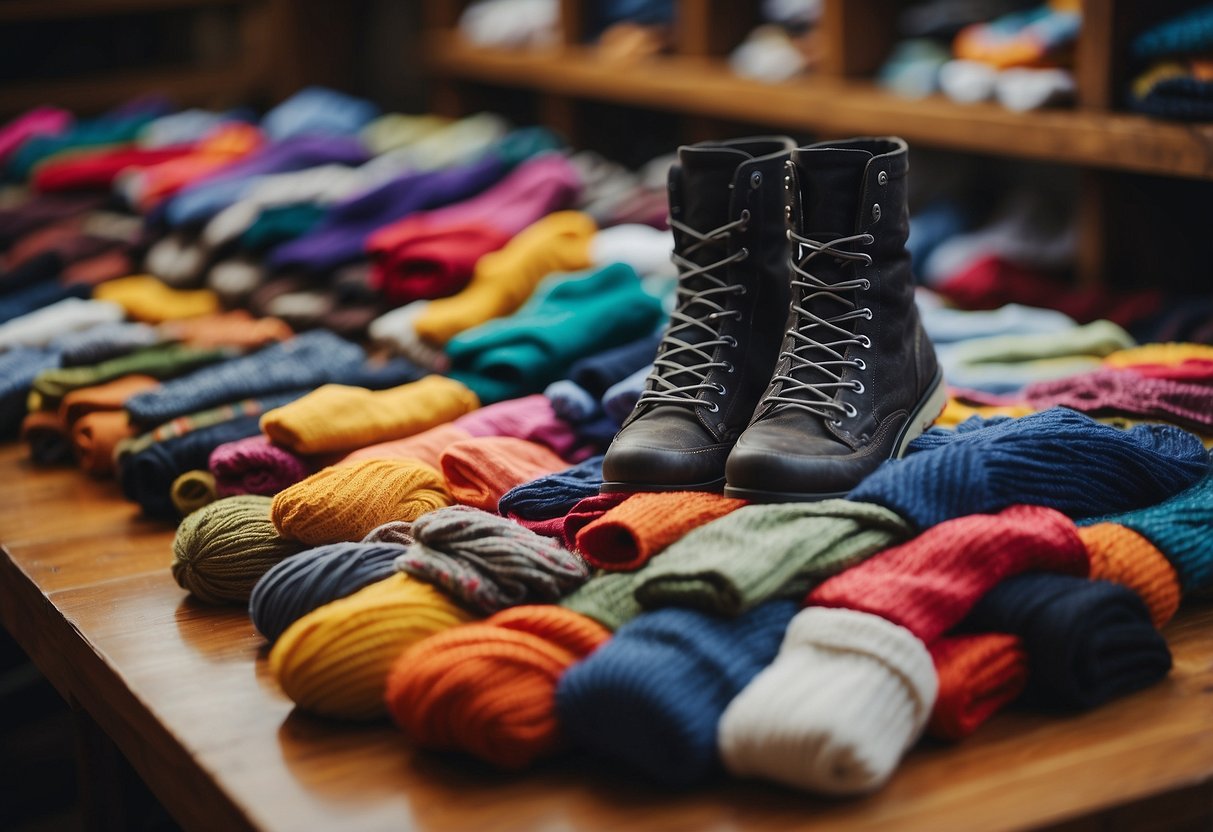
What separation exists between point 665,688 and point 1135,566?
1.23ft

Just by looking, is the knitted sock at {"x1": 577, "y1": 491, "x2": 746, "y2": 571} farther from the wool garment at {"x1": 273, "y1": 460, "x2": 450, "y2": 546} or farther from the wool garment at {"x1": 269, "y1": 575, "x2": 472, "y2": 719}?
the wool garment at {"x1": 273, "y1": 460, "x2": 450, "y2": 546}

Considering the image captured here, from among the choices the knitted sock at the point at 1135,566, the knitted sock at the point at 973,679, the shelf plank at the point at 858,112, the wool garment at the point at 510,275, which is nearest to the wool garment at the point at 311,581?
the knitted sock at the point at 973,679

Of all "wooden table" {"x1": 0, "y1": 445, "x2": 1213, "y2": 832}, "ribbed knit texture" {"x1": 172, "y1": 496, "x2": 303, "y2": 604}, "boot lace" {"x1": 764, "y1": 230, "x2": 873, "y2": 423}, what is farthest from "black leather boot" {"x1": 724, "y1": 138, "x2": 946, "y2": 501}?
"ribbed knit texture" {"x1": 172, "y1": 496, "x2": 303, "y2": 604}

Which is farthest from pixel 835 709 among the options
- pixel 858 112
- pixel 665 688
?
pixel 858 112

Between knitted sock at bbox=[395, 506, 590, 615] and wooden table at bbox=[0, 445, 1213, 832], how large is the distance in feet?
0.37

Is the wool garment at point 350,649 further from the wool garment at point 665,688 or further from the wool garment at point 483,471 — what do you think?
the wool garment at point 483,471

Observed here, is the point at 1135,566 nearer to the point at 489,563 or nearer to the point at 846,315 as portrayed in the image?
the point at 846,315

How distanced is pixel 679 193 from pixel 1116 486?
47cm

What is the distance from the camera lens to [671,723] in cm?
81

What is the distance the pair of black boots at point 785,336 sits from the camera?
3.59 feet

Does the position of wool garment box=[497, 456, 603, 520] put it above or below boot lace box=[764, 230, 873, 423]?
below

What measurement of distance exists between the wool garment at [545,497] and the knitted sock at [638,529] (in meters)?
0.13

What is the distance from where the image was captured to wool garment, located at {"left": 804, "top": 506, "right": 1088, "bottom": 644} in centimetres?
88

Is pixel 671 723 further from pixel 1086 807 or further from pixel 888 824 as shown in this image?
pixel 1086 807
